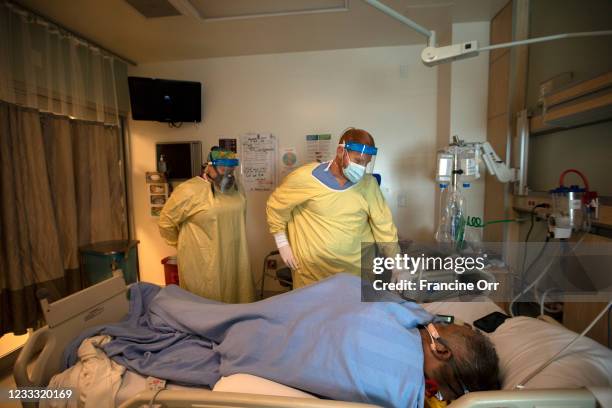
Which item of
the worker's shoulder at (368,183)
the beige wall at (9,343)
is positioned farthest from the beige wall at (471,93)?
the beige wall at (9,343)

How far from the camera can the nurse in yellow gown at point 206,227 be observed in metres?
1.82

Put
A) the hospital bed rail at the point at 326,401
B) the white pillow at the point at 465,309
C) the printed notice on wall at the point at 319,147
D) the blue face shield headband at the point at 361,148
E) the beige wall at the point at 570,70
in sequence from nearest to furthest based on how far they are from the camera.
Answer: the hospital bed rail at the point at 326,401 → the beige wall at the point at 570,70 → the white pillow at the point at 465,309 → the blue face shield headband at the point at 361,148 → the printed notice on wall at the point at 319,147

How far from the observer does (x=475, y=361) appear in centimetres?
90

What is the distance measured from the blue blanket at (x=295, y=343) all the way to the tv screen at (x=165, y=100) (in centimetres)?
176

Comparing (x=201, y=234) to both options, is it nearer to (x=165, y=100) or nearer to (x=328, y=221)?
(x=328, y=221)

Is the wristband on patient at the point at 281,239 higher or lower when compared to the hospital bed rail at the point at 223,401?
higher

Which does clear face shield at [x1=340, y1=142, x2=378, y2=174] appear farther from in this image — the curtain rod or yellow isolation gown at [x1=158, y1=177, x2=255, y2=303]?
the curtain rod

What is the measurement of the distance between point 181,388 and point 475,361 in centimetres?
98

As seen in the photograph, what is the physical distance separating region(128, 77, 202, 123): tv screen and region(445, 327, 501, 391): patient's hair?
247 cm

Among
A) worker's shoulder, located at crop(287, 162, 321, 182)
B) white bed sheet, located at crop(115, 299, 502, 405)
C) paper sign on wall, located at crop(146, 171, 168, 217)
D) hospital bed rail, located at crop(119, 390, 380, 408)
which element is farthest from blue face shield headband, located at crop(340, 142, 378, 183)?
paper sign on wall, located at crop(146, 171, 168, 217)

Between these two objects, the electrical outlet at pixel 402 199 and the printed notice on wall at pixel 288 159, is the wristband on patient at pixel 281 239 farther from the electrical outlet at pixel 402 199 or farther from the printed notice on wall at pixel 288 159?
the electrical outlet at pixel 402 199

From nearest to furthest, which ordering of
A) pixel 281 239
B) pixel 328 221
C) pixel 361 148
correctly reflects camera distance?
pixel 361 148 → pixel 328 221 → pixel 281 239

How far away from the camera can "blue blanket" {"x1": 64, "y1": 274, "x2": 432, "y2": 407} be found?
2.68ft

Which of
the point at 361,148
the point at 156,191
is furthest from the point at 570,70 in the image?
the point at 156,191
